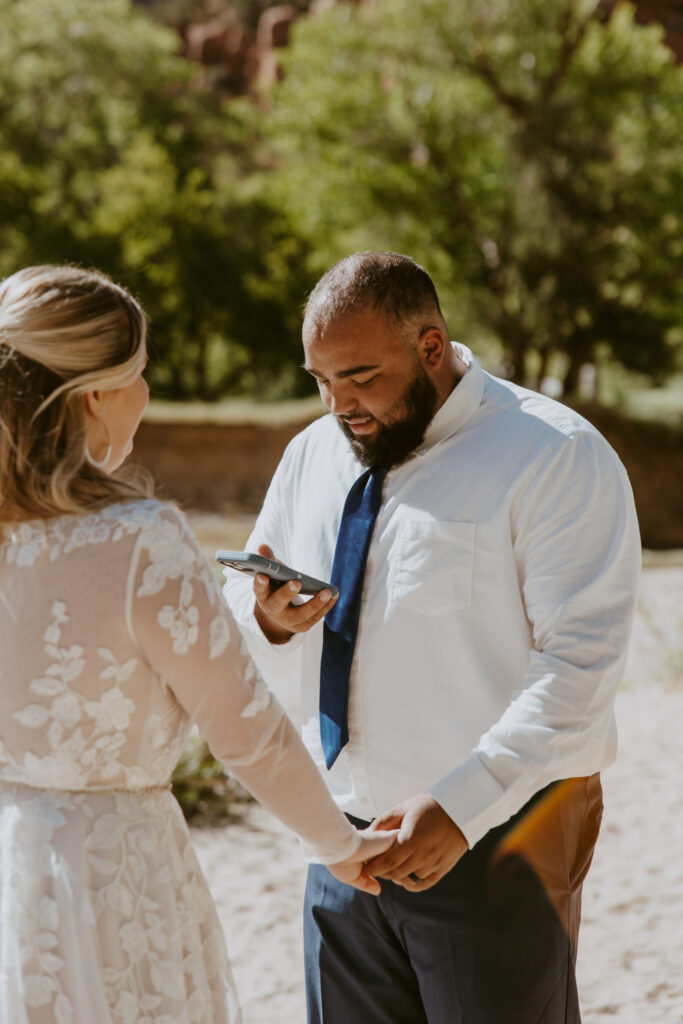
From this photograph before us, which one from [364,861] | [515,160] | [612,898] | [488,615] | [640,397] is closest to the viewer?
[364,861]

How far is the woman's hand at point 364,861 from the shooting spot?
209 centimetres

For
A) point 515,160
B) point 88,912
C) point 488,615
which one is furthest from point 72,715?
point 515,160

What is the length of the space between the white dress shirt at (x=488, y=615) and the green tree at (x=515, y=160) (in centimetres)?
1947

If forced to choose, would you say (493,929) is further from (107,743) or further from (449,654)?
(107,743)

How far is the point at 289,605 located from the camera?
2.41 meters

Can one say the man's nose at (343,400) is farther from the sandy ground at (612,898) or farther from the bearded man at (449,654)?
the sandy ground at (612,898)

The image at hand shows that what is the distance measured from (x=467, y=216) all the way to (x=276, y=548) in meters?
20.6

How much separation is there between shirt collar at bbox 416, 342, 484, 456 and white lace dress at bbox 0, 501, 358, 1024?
0.85m

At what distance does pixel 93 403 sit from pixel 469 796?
1.08m

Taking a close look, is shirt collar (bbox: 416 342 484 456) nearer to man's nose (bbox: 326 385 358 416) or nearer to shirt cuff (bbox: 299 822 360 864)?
man's nose (bbox: 326 385 358 416)

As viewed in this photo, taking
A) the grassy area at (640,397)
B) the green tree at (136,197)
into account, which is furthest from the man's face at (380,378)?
the green tree at (136,197)

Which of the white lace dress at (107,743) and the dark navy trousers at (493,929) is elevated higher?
the white lace dress at (107,743)

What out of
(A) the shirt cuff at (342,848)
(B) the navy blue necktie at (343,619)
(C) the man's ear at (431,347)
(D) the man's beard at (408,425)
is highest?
(C) the man's ear at (431,347)

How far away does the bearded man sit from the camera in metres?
2.18
